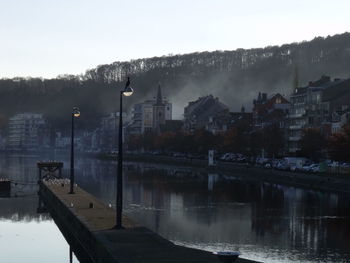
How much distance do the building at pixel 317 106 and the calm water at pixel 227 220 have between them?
3534cm

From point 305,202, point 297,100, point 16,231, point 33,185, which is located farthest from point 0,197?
point 297,100

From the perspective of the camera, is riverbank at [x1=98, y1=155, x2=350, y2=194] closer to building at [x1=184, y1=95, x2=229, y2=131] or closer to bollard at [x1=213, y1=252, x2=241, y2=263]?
bollard at [x1=213, y1=252, x2=241, y2=263]

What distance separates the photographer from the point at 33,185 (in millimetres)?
81500

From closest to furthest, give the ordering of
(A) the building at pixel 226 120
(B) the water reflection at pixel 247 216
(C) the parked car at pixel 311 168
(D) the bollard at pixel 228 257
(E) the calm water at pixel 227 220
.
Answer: (D) the bollard at pixel 228 257 < (E) the calm water at pixel 227 220 < (B) the water reflection at pixel 247 216 < (C) the parked car at pixel 311 168 < (A) the building at pixel 226 120

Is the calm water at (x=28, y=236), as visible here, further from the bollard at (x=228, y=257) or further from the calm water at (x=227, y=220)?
the bollard at (x=228, y=257)

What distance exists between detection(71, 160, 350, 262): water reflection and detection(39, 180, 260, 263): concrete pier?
14.8ft

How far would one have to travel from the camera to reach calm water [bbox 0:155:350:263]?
3816cm

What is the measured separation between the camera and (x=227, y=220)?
1954 inches

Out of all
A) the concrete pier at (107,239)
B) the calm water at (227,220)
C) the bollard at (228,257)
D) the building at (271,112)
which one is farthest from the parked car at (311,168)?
the bollard at (228,257)

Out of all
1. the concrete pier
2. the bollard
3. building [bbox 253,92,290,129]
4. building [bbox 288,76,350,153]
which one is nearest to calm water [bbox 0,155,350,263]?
the concrete pier

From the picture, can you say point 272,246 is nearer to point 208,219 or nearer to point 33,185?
point 208,219

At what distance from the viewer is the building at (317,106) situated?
112125mm

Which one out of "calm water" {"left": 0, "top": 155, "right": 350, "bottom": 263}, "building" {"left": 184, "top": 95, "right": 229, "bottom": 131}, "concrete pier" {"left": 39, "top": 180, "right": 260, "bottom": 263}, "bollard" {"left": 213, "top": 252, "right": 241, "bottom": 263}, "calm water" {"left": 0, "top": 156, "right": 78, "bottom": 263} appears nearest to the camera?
"bollard" {"left": 213, "top": 252, "right": 241, "bottom": 263}

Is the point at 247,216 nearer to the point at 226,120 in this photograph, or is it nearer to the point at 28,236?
the point at 28,236
